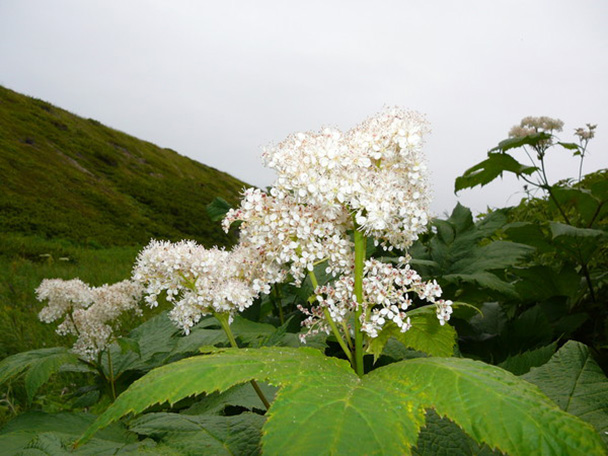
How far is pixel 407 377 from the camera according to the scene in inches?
44.6

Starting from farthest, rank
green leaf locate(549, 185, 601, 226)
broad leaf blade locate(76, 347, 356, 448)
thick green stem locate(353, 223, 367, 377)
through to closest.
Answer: green leaf locate(549, 185, 601, 226) → thick green stem locate(353, 223, 367, 377) → broad leaf blade locate(76, 347, 356, 448)

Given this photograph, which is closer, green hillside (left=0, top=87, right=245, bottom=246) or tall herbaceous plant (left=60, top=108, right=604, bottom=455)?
tall herbaceous plant (left=60, top=108, right=604, bottom=455)

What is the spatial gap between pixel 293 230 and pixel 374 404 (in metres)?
0.68

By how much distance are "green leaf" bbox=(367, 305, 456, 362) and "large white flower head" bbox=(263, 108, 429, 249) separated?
1.04ft

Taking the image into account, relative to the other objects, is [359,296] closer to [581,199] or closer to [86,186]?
[581,199]

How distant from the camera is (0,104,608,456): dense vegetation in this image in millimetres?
927

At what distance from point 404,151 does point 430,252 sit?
177cm

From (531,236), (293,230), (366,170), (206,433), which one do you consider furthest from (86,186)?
(366,170)

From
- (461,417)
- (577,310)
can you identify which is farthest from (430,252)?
(461,417)

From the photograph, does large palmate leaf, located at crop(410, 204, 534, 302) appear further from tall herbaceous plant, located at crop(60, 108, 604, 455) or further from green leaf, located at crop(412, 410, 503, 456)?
green leaf, located at crop(412, 410, 503, 456)

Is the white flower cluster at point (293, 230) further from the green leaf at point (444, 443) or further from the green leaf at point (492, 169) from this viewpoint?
the green leaf at point (492, 169)

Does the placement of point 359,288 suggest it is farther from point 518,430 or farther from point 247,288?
point 518,430

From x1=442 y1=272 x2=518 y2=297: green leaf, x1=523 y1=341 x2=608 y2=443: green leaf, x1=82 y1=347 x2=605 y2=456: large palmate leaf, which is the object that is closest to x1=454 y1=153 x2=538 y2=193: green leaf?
x1=442 y1=272 x2=518 y2=297: green leaf

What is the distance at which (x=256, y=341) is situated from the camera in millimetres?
2346
